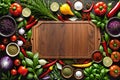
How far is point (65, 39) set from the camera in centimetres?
228

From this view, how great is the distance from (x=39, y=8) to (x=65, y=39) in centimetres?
27

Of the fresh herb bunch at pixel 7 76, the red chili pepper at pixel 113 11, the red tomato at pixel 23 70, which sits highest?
the red chili pepper at pixel 113 11

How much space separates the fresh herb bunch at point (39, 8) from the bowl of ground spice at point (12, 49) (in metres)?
0.25

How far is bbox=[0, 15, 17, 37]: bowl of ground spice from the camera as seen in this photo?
2.25m

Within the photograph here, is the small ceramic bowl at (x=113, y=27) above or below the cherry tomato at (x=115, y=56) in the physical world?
above

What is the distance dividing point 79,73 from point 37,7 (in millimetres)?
519

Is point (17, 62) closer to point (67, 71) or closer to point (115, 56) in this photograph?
point (67, 71)

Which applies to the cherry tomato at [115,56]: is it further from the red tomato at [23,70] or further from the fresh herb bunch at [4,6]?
the fresh herb bunch at [4,6]

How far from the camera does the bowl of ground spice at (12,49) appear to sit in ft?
7.39

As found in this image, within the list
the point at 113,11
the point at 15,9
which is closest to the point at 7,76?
the point at 15,9

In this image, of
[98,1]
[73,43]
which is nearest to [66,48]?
[73,43]

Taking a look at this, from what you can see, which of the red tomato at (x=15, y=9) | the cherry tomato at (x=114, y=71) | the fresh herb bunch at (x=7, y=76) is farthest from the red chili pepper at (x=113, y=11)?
the fresh herb bunch at (x=7, y=76)

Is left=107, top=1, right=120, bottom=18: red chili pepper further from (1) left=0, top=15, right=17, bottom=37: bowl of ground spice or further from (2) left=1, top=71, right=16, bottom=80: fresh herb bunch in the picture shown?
(2) left=1, top=71, right=16, bottom=80: fresh herb bunch

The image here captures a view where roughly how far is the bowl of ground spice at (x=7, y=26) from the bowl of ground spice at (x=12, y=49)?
0.07m
